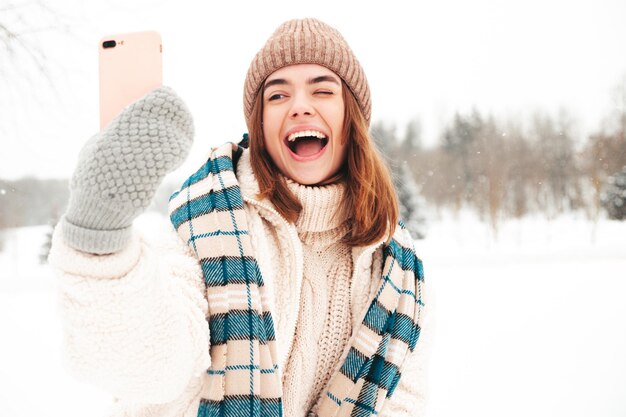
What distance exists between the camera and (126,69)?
2.88 feet

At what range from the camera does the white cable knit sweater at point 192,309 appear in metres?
0.64

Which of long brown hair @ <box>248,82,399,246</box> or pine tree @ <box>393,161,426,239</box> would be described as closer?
long brown hair @ <box>248,82,399,246</box>

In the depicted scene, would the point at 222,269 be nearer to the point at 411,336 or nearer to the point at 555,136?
the point at 411,336

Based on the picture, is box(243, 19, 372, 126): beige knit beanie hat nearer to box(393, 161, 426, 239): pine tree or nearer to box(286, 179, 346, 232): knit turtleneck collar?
box(286, 179, 346, 232): knit turtleneck collar

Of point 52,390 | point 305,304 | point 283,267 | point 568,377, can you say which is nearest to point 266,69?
point 283,267

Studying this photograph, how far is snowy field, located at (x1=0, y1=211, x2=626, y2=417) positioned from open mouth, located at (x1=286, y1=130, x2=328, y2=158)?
650 millimetres

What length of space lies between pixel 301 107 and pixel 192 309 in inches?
26.5

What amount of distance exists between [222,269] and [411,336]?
26.8 inches

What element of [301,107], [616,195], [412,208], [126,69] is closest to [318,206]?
[301,107]

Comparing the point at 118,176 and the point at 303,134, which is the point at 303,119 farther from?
the point at 118,176

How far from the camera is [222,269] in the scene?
99 cm

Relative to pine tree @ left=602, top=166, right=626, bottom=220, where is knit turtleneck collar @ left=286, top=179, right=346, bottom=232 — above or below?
above

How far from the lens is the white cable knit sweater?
0.64 metres

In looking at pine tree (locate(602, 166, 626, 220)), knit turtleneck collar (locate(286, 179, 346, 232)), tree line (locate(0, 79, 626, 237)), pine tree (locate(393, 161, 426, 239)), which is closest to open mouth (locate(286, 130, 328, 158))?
knit turtleneck collar (locate(286, 179, 346, 232))
